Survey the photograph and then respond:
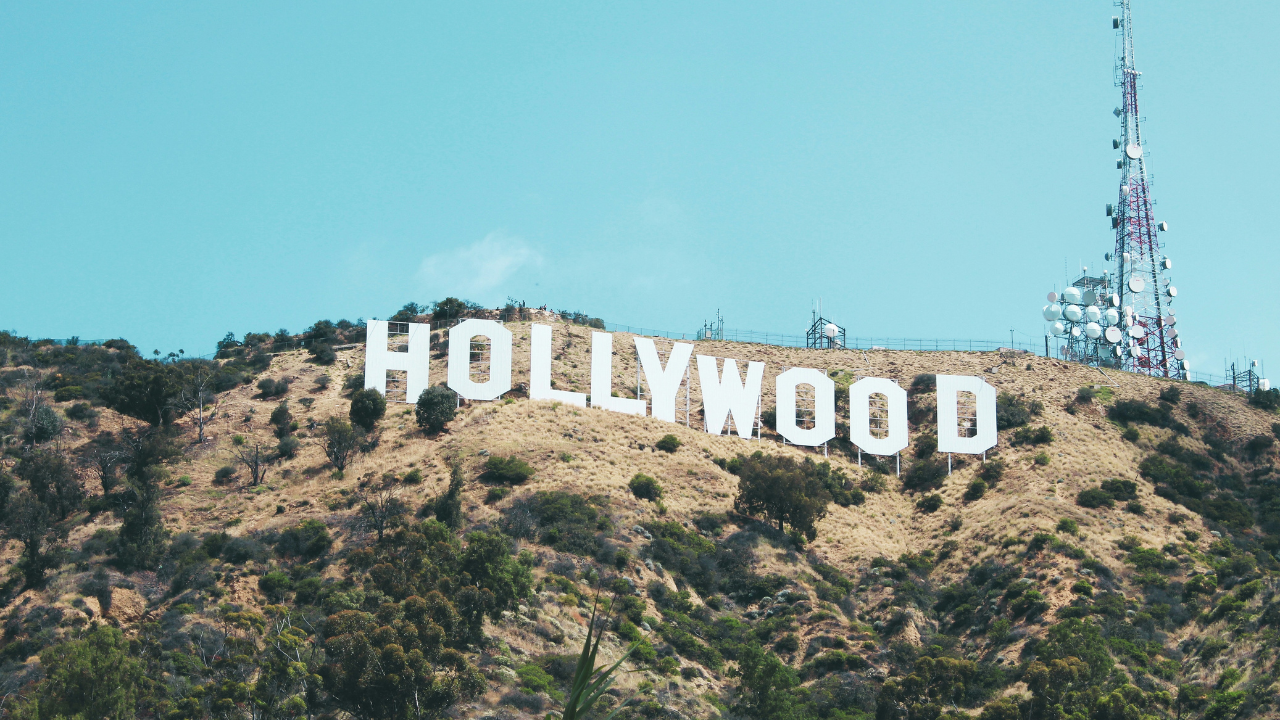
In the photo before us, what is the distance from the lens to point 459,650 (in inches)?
1777

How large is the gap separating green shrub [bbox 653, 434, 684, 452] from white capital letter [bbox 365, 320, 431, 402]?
13.6 meters

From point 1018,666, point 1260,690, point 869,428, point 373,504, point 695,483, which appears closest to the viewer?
point 1260,690

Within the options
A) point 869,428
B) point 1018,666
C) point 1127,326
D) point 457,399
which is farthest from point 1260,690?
point 1127,326

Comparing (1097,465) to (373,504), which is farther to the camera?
(1097,465)

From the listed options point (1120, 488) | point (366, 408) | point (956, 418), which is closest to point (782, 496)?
point (956, 418)

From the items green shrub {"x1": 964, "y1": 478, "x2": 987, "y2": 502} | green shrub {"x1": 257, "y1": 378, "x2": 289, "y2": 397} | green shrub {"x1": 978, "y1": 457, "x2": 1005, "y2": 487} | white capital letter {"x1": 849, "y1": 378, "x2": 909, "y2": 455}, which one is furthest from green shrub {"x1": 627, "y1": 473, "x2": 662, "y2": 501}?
green shrub {"x1": 257, "y1": 378, "x2": 289, "y2": 397}

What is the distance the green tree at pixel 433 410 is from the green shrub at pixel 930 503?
90.1 feet

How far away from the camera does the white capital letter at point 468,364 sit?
70.6 metres

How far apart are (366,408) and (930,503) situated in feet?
106

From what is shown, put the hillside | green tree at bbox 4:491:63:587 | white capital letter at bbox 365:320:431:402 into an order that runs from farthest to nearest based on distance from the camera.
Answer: white capital letter at bbox 365:320:431:402 → green tree at bbox 4:491:63:587 → the hillside

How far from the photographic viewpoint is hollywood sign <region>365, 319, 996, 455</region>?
70.1 meters

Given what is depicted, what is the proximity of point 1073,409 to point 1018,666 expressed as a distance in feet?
114

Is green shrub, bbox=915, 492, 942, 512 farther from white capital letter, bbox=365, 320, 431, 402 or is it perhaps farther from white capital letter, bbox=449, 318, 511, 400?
white capital letter, bbox=365, 320, 431, 402

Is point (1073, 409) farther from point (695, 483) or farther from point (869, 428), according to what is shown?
point (695, 483)
